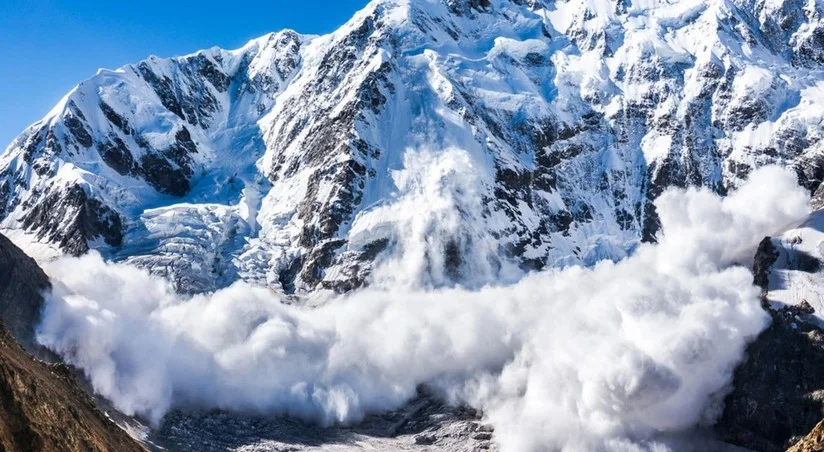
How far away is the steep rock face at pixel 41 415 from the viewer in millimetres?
55125

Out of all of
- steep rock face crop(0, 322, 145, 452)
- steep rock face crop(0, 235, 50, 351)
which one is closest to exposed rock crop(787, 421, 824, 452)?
steep rock face crop(0, 322, 145, 452)

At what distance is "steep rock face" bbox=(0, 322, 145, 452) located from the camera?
5512cm

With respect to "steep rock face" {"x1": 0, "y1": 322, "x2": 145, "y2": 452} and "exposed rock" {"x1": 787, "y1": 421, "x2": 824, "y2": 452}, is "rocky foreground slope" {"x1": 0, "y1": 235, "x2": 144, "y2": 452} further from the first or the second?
"exposed rock" {"x1": 787, "y1": 421, "x2": 824, "y2": 452}

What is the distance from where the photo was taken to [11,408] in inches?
2190

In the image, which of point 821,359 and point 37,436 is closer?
point 37,436

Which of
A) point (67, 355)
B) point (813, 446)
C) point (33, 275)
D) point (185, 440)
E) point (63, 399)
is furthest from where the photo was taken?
point (33, 275)

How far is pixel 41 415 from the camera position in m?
58.9

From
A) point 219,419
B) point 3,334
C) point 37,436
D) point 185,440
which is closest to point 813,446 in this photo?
point 37,436

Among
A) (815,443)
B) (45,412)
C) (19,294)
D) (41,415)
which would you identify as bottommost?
(815,443)

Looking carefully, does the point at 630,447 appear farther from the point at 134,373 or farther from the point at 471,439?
the point at 134,373

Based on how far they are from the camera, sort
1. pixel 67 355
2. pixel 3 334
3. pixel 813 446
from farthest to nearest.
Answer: pixel 67 355 < pixel 3 334 < pixel 813 446

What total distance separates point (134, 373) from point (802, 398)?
144 meters

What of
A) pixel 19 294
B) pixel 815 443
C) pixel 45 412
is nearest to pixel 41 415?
pixel 45 412

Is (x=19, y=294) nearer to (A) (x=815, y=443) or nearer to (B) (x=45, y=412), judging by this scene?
(B) (x=45, y=412)
